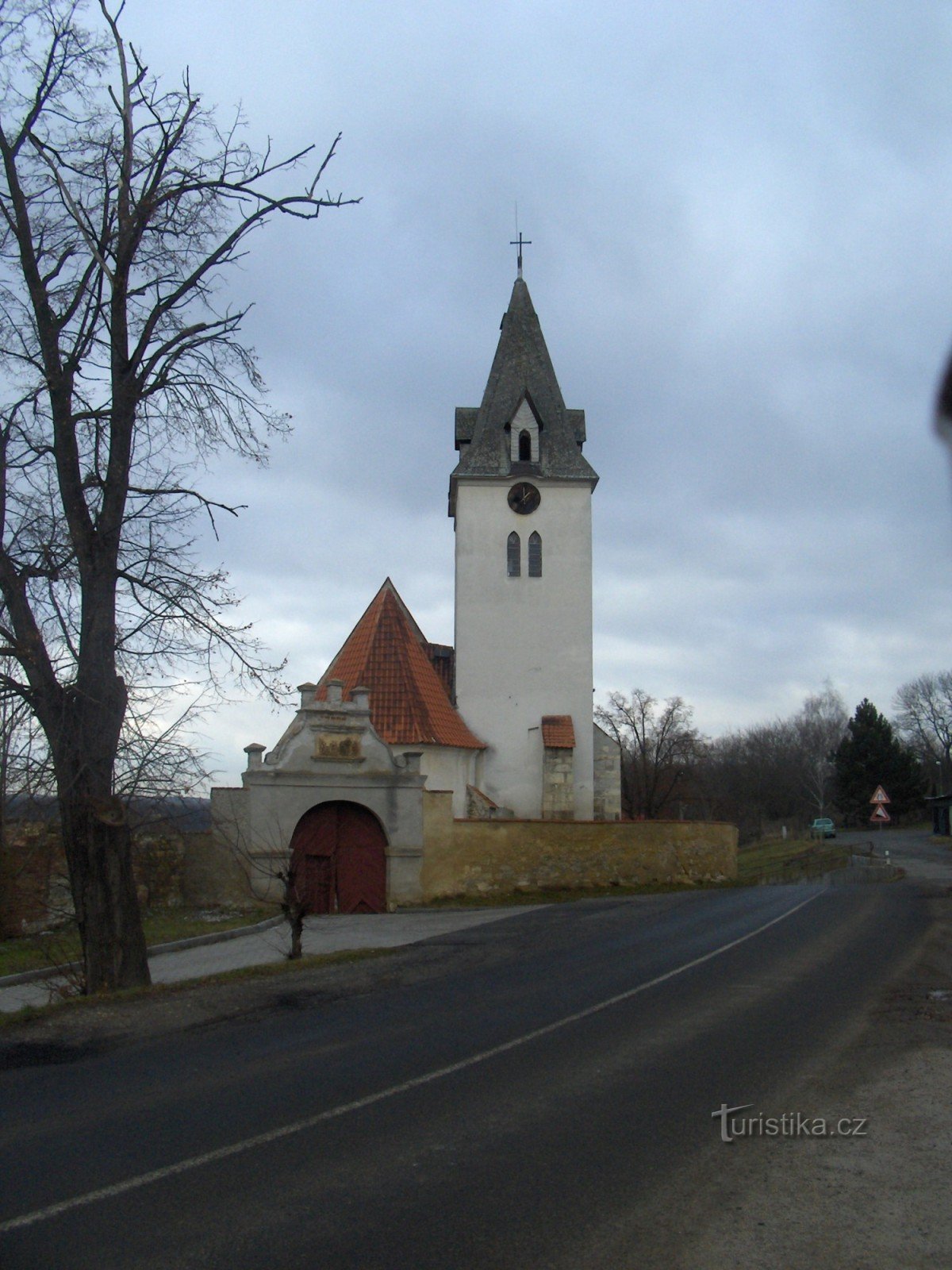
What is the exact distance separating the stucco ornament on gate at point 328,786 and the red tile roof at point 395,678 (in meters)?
3.30

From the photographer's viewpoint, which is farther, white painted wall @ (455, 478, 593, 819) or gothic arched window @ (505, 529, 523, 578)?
gothic arched window @ (505, 529, 523, 578)

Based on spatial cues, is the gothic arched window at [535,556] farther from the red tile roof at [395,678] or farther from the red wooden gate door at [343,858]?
the red wooden gate door at [343,858]

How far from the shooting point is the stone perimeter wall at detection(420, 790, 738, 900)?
2617 cm

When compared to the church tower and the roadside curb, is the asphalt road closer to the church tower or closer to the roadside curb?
the roadside curb

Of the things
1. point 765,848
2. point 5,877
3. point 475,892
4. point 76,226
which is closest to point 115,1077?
point 76,226

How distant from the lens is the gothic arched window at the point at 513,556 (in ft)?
118

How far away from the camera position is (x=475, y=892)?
26.4m

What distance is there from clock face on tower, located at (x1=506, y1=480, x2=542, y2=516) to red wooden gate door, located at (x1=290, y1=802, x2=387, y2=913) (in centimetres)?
1371

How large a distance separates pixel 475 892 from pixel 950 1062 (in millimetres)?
18568

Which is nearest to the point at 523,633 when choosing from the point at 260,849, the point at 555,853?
the point at 555,853

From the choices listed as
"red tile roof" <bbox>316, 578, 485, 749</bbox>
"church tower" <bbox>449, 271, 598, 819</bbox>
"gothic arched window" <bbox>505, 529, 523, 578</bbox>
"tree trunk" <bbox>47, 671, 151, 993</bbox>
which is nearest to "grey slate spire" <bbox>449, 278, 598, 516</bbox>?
"church tower" <bbox>449, 271, 598, 819</bbox>

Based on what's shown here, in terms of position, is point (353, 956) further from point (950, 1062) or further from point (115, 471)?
point (950, 1062)

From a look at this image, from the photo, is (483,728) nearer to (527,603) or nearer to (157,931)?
(527,603)

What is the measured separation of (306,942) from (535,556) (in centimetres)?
1913
